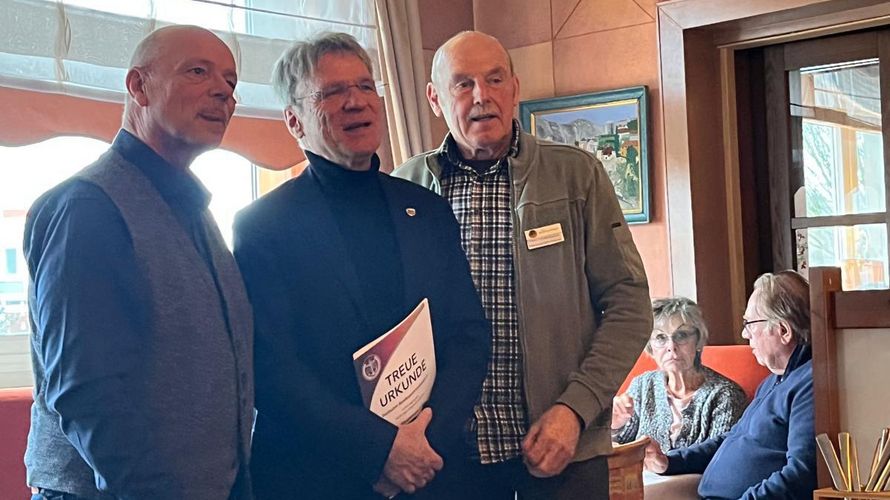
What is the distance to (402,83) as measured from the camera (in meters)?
4.72

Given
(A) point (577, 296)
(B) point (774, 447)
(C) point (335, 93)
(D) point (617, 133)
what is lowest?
(B) point (774, 447)

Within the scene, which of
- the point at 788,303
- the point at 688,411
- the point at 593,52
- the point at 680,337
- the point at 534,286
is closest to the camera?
the point at 534,286

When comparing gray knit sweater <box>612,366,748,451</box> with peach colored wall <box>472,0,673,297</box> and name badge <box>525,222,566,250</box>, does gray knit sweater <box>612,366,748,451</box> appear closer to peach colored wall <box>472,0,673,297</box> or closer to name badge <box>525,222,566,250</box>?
peach colored wall <box>472,0,673,297</box>

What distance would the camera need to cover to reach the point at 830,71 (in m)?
4.48

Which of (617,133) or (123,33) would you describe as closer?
(123,33)

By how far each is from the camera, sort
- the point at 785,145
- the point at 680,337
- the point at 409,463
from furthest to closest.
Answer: the point at 785,145, the point at 680,337, the point at 409,463

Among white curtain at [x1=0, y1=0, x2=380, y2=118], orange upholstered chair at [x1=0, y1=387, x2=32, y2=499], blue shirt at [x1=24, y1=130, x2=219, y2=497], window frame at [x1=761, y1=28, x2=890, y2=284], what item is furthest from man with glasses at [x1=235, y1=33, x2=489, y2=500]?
window frame at [x1=761, y1=28, x2=890, y2=284]

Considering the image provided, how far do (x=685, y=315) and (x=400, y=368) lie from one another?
6.85ft

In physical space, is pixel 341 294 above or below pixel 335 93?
below

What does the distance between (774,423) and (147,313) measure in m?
1.99

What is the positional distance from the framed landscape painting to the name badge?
258cm

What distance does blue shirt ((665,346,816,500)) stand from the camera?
2.88m

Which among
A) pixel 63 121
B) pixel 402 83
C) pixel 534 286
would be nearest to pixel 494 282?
pixel 534 286

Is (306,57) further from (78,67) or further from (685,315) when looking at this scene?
(685,315)
